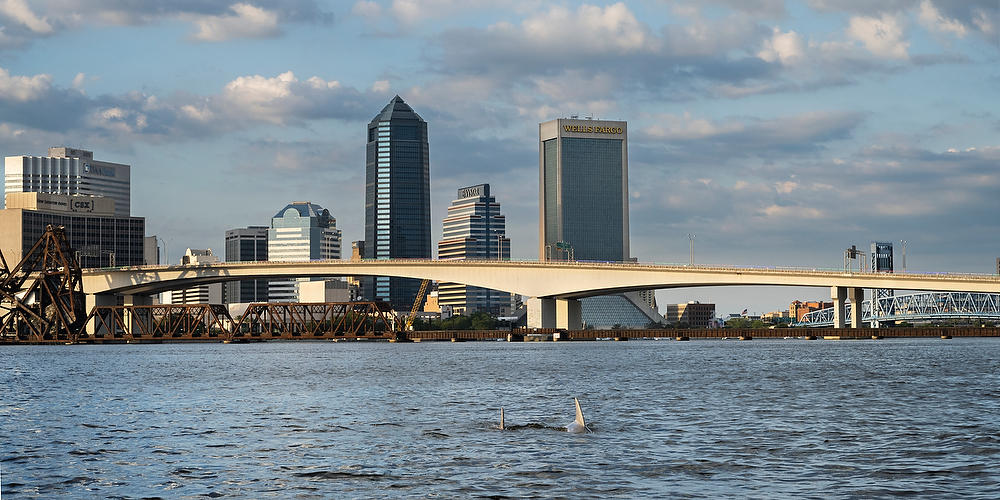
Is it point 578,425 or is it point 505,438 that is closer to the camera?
point 505,438

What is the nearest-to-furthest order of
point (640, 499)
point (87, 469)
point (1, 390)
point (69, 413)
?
point (640, 499) → point (87, 469) → point (69, 413) → point (1, 390)

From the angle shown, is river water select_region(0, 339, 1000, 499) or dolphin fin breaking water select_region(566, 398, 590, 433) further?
dolphin fin breaking water select_region(566, 398, 590, 433)

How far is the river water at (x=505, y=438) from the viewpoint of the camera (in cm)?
3186

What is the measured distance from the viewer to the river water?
→ 3186cm

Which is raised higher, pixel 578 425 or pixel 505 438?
pixel 578 425

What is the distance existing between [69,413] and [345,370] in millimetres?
42031

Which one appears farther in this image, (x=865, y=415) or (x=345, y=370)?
(x=345, y=370)

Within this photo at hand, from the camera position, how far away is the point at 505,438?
139 feet

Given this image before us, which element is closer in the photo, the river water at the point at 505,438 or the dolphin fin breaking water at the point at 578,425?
the river water at the point at 505,438

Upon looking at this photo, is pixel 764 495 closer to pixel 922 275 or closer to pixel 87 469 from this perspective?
pixel 87 469

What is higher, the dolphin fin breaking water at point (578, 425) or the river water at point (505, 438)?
the dolphin fin breaking water at point (578, 425)

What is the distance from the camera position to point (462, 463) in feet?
118

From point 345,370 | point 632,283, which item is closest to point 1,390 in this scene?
point 345,370

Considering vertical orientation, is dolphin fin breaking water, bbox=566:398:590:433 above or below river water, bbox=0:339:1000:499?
above
